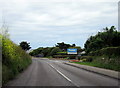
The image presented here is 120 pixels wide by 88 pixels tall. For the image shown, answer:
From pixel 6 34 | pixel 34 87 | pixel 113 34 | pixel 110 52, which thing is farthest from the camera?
pixel 113 34

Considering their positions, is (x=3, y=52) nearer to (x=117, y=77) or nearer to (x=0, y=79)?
(x=0, y=79)

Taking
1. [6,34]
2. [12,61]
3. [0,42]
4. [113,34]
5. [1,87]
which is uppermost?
[113,34]

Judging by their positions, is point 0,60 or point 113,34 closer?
point 0,60

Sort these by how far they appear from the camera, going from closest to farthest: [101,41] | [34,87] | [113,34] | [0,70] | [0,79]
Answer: [34,87], [0,79], [0,70], [113,34], [101,41]

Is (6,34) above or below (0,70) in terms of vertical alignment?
above

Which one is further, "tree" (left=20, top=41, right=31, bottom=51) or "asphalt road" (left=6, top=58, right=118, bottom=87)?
"tree" (left=20, top=41, right=31, bottom=51)

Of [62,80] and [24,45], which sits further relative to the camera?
[24,45]

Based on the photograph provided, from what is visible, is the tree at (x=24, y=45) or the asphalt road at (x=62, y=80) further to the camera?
the tree at (x=24, y=45)

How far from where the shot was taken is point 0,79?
13.2 metres

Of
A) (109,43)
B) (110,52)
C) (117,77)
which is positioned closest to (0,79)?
(117,77)

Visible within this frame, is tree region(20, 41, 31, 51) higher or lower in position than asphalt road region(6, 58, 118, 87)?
higher

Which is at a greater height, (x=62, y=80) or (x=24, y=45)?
(x=24, y=45)

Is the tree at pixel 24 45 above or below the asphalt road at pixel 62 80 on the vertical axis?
above

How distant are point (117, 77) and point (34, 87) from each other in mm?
7721
